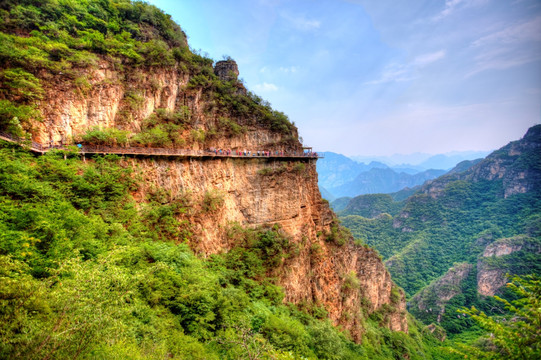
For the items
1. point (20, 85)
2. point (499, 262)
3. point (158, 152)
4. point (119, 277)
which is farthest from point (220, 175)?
point (499, 262)

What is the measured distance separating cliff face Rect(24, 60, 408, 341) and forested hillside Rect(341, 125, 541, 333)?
55.7 meters

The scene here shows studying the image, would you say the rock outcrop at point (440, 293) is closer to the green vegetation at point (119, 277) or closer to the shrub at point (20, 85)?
the green vegetation at point (119, 277)

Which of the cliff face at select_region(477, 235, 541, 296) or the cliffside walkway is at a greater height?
the cliffside walkway

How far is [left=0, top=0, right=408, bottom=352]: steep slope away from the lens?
Answer: 15180 millimetres

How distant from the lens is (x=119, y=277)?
658 cm

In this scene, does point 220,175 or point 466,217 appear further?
point 466,217

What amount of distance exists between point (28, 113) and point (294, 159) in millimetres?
21518

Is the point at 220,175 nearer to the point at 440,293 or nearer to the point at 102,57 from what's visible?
the point at 102,57

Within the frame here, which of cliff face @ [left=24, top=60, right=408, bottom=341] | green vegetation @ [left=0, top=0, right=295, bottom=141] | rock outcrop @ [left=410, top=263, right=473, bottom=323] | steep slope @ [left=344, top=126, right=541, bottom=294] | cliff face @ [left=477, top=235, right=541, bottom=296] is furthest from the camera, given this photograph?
steep slope @ [left=344, top=126, right=541, bottom=294]

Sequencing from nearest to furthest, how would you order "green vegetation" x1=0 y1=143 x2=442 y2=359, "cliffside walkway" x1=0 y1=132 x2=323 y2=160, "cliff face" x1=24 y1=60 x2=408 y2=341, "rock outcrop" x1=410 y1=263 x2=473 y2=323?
"green vegetation" x1=0 y1=143 x2=442 y2=359, "cliffside walkway" x1=0 y1=132 x2=323 y2=160, "cliff face" x1=24 y1=60 x2=408 y2=341, "rock outcrop" x1=410 y1=263 x2=473 y2=323

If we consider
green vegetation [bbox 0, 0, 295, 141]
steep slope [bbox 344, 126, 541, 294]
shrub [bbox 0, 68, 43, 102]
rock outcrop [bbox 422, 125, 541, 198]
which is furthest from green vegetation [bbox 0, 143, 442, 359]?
rock outcrop [bbox 422, 125, 541, 198]

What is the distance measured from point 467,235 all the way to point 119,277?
13011 centimetres

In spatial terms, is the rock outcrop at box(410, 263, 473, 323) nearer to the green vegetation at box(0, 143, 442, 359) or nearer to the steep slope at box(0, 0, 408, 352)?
the steep slope at box(0, 0, 408, 352)

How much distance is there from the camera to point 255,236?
853 inches
